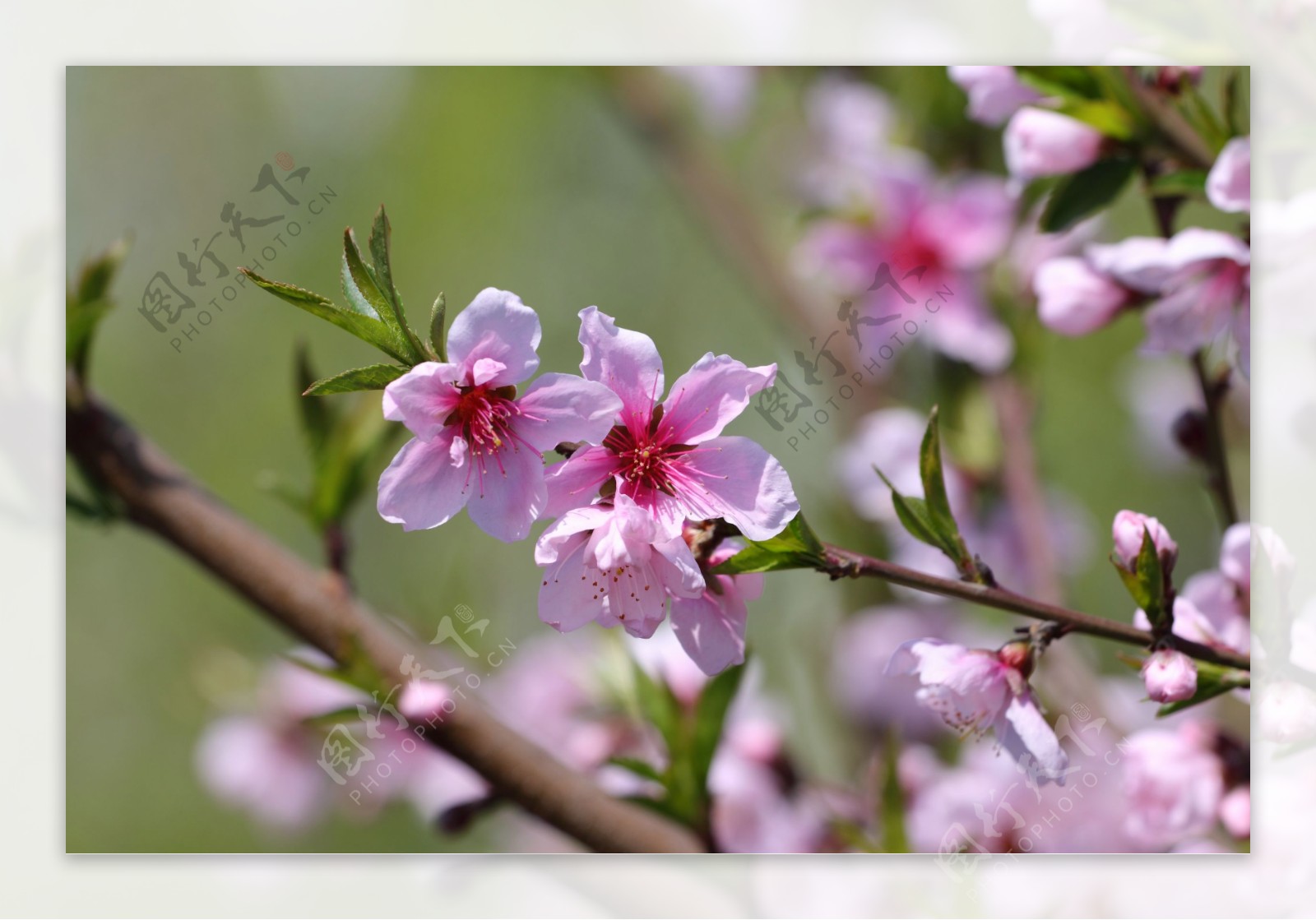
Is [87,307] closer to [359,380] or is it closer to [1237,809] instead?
[359,380]

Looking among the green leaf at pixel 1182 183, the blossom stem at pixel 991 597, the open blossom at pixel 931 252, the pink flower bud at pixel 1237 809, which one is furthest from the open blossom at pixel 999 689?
the open blossom at pixel 931 252

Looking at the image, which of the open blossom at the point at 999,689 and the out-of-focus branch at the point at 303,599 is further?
the out-of-focus branch at the point at 303,599

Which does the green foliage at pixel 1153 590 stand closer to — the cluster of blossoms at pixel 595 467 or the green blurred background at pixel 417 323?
the cluster of blossoms at pixel 595 467

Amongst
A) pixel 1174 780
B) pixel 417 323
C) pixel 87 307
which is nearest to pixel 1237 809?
pixel 1174 780

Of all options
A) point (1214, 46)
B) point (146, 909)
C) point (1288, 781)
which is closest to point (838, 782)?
point (1288, 781)

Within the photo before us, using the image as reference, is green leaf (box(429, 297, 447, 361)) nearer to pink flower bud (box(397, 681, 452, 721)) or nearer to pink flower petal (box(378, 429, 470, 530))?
pink flower petal (box(378, 429, 470, 530))

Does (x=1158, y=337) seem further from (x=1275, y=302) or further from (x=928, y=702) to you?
(x=928, y=702)
